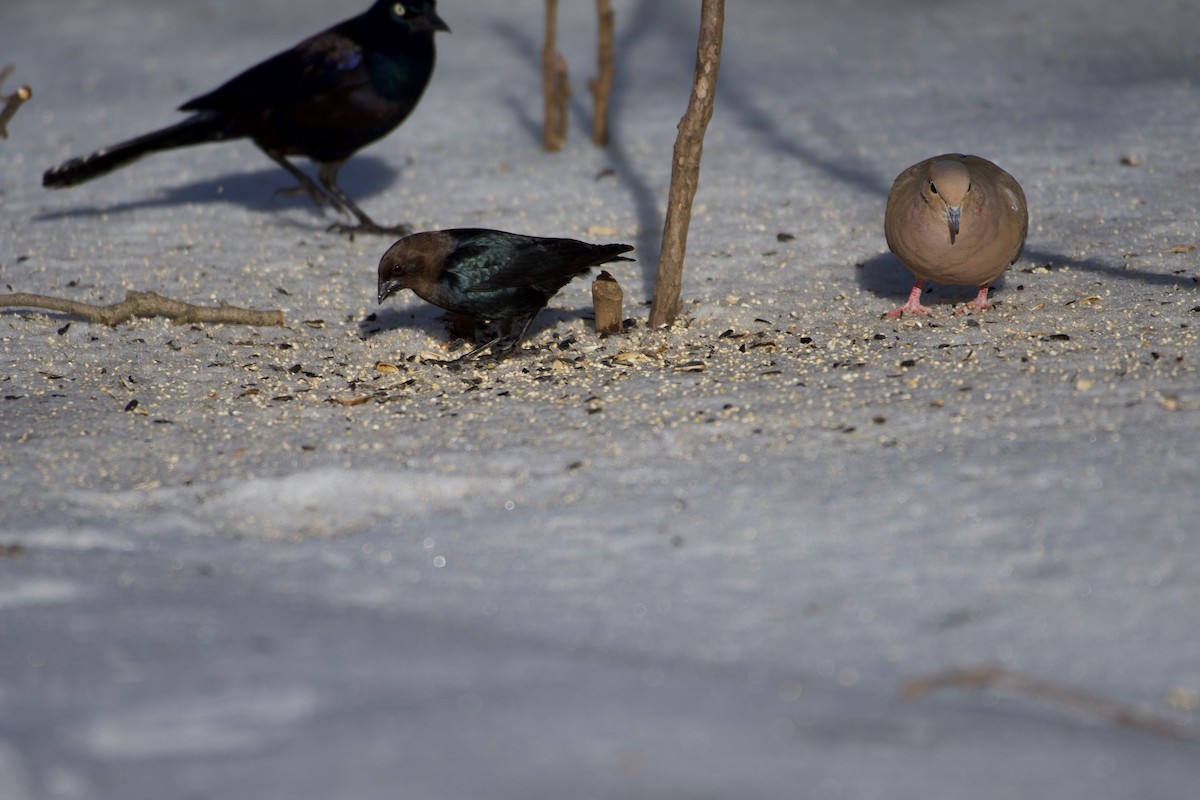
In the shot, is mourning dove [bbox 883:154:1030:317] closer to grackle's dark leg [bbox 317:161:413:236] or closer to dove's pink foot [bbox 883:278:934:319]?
dove's pink foot [bbox 883:278:934:319]

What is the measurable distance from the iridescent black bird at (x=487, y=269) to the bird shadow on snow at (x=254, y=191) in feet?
6.07

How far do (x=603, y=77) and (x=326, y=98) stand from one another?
185 centimetres

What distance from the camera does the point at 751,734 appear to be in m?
1.94

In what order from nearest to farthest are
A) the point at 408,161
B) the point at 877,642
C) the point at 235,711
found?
1. the point at 235,711
2. the point at 877,642
3. the point at 408,161

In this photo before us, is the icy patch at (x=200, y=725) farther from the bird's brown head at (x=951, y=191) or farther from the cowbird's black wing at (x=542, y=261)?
the bird's brown head at (x=951, y=191)

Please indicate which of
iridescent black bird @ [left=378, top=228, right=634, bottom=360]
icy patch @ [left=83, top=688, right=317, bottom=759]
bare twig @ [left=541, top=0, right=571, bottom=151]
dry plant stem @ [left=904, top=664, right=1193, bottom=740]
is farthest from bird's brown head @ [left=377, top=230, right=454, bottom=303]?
bare twig @ [left=541, top=0, right=571, bottom=151]

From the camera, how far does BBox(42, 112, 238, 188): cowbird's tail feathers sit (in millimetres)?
5512

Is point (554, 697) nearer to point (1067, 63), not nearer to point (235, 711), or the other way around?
point (235, 711)

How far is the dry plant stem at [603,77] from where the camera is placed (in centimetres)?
646

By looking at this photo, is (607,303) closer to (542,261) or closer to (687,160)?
(542,261)

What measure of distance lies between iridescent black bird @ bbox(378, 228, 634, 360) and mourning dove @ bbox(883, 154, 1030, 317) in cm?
94

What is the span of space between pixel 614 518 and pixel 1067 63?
6003mm

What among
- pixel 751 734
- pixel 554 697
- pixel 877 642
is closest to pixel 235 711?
pixel 554 697

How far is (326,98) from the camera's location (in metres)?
5.42
